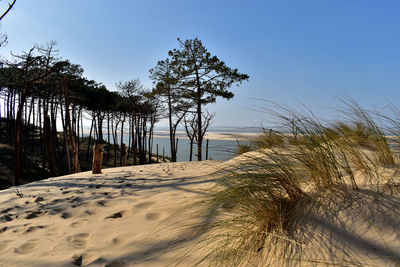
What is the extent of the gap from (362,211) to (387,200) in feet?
0.62

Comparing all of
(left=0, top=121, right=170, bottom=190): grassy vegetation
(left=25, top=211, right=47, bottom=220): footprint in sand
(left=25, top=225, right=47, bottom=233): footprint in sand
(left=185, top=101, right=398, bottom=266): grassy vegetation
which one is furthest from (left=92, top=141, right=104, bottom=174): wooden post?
(left=0, top=121, right=170, bottom=190): grassy vegetation

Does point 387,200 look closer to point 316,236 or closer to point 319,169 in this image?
point 319,169

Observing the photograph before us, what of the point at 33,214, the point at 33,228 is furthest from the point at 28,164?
the point at 33,228

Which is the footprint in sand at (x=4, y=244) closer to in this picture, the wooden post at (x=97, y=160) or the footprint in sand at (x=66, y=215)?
the footprint in sand at (x=66, y=215)

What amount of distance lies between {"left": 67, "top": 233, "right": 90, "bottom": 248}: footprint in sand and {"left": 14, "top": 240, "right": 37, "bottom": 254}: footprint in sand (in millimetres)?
293

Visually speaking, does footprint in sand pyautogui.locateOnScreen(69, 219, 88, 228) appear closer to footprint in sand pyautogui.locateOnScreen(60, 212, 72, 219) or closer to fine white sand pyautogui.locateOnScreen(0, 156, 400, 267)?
fine white sand pyautogui.locateOnScreen(0, 156, 400, 267)

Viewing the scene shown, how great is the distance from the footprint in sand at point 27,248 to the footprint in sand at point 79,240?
293 millimetres

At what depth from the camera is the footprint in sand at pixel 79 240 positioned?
1952mm

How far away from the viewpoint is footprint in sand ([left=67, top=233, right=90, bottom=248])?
1.95 meters

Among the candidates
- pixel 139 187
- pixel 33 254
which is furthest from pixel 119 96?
pixel 33 254

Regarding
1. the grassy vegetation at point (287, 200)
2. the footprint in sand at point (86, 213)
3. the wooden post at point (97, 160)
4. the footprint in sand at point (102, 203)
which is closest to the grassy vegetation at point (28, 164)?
the wooden post at point (97, 160)

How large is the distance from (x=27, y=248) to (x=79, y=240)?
46cm

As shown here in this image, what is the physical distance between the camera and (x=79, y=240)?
2.05 m

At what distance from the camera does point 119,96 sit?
21562 mm
